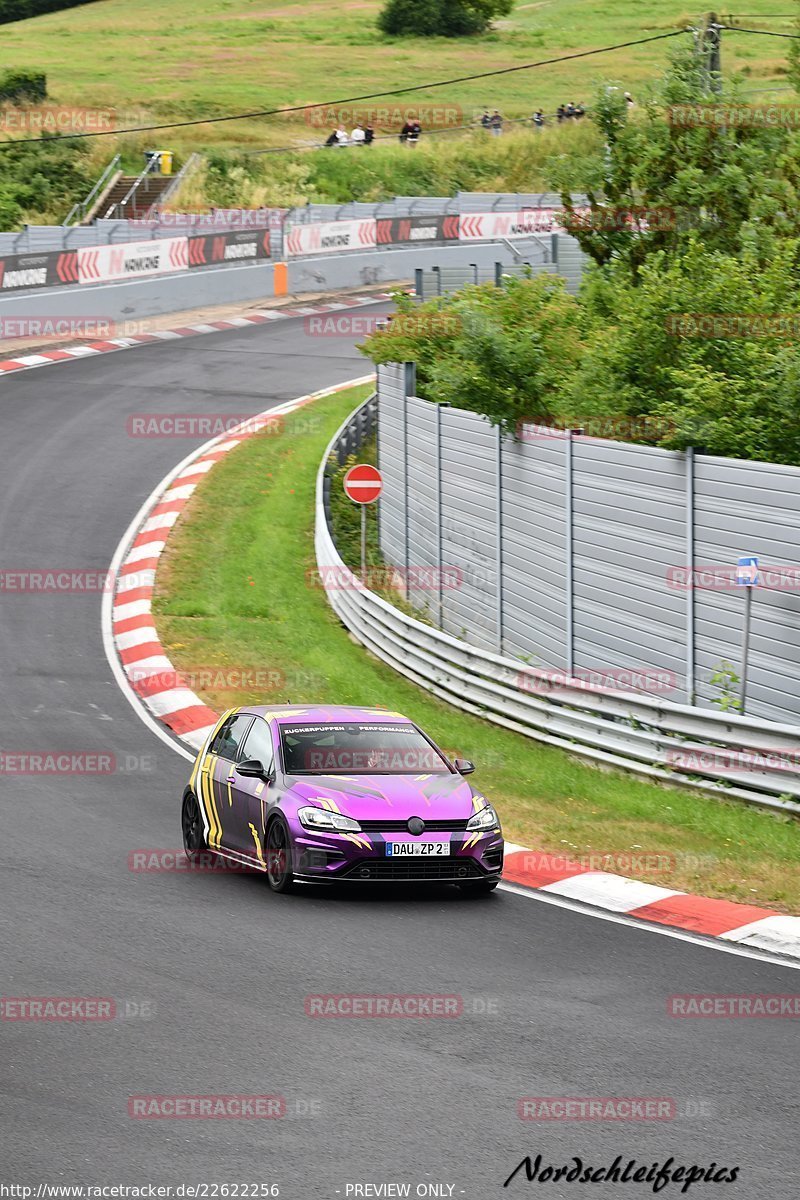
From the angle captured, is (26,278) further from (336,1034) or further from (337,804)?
(336,1034)

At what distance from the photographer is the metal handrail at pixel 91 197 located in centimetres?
5816

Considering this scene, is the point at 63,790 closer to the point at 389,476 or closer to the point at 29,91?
the point at 389,476

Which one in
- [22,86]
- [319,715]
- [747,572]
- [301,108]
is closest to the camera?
[319,715]

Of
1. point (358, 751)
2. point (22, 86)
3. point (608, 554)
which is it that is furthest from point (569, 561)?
point (22, 86)

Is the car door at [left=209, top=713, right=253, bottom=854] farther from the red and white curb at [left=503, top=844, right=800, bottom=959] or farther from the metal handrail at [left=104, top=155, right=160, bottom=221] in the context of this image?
the metal handrail at [left=104, top=155, right=160, bottom=221]

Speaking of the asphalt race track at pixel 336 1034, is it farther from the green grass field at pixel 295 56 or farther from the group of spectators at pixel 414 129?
the green grass field at pixel 295 56

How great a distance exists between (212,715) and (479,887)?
7740 millimetres

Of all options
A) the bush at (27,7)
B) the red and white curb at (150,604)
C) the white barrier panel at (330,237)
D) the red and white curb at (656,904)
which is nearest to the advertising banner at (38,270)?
the red and white curb at (150,604)

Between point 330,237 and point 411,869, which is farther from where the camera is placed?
point 330,237

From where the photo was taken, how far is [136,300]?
145 feet

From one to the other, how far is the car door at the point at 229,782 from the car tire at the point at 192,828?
0.29 metres

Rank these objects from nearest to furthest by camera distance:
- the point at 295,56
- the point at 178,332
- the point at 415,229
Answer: the point at 178,332, the point at 415,229, the point at 295,56

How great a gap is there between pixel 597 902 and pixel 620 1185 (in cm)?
539

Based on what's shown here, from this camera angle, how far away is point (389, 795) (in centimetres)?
1210
